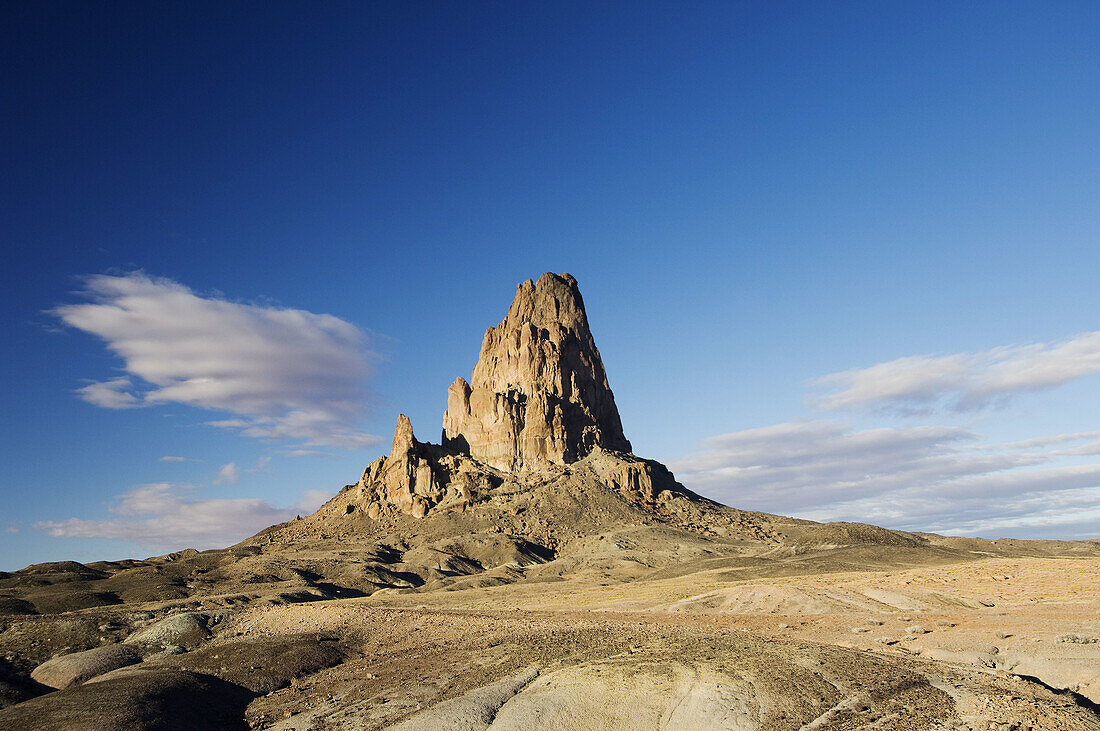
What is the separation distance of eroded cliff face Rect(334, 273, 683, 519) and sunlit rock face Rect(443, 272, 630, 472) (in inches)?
9.8

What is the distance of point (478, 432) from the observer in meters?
152

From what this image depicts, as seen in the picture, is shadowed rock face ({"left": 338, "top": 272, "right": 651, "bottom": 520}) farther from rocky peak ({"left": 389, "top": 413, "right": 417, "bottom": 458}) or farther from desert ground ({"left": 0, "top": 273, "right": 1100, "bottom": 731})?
desert ground ({"left": 0, "top": 273, "right": 1100, "bottom": 731})

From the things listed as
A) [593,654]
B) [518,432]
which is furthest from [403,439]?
[593,654]

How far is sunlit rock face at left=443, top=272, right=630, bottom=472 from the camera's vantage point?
146 m

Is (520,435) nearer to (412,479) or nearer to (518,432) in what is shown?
(518,432)

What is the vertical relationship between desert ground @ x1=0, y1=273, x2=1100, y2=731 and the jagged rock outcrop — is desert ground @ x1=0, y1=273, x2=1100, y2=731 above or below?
below

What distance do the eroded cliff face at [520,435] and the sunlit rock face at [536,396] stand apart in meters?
0.25

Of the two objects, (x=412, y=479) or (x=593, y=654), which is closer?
(x=593, y=654)

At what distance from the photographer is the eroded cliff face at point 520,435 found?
135 metres

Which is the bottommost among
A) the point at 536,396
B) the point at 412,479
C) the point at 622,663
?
the point at 622,663

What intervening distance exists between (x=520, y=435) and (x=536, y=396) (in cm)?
1020

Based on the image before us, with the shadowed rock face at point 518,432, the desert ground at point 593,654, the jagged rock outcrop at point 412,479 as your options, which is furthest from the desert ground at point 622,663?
the shadowed rock face at point 518,432

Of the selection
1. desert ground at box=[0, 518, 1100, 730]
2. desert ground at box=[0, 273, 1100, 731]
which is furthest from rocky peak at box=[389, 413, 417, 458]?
desert ground at box=[0, 518, 1100, 730]

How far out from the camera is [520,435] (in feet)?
481
